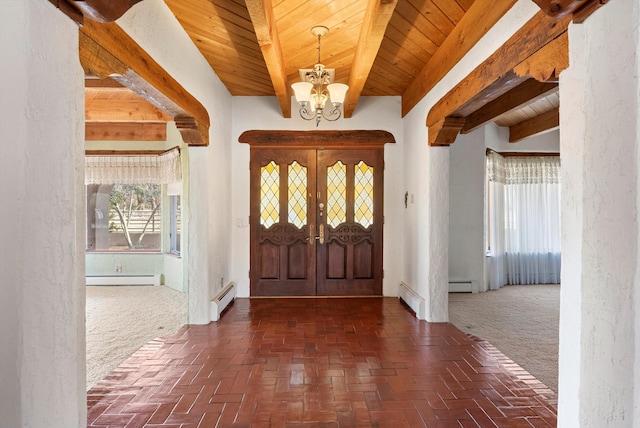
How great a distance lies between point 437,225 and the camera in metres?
4.07

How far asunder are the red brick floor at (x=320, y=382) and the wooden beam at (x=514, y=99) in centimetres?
263

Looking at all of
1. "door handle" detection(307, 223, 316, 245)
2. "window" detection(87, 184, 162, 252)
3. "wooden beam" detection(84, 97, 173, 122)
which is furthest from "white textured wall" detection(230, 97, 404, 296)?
"window" detection(87, 184, 162, 252)

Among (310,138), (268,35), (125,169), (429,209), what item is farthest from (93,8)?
(125,169)

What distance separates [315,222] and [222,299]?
168 cm

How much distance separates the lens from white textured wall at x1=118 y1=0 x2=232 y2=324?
8.96ft

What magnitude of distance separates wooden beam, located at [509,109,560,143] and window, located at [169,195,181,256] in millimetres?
5762

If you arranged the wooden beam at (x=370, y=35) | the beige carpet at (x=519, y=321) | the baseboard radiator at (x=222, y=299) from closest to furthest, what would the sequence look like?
1. the wooden beam at (x=370, y=35)
2. the beige carpet at (x=519, y=321)
3. the baseboard radiator at (x=222, y=299)

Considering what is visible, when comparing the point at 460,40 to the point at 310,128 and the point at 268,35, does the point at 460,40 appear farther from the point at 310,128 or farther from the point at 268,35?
the point at 310,128

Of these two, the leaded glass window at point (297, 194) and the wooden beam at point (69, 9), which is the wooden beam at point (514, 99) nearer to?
the leaded glass window at point (297, 194)

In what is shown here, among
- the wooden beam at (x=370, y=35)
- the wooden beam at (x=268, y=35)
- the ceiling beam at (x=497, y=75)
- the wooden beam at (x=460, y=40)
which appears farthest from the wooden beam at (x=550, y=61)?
the wooden beam at (x=268, y=35)

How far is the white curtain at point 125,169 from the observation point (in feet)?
19.6

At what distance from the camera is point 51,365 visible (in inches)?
51.8

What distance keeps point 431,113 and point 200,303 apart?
3.31m

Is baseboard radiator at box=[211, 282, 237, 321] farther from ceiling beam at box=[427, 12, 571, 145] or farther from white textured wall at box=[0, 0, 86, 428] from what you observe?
ceiling beam at box=[427, 12, 571, 145]
